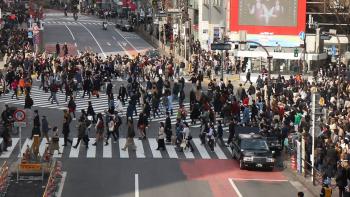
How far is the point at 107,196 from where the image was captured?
3017cm

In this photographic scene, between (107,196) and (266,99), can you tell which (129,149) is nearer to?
(107,196)

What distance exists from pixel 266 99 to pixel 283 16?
81.8 feet

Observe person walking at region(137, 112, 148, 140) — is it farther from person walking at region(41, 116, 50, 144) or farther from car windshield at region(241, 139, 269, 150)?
car windshield at region(241, 139, 269, 150)

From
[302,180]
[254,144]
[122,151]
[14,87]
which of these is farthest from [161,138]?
[14,87]

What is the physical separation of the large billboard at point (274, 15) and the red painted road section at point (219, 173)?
37.0 metres

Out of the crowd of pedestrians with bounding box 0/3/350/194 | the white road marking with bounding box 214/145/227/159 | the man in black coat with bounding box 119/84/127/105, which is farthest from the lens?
the man in black coat with bounding box 119/84/127/105

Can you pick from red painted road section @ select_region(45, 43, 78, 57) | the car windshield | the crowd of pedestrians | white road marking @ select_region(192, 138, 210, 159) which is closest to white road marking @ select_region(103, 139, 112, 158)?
the crowd of pedestrians

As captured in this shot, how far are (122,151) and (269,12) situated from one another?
36.9 m

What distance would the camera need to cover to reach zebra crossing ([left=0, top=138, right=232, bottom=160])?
37.4 metres

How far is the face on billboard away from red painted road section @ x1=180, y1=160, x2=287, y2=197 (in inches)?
1463

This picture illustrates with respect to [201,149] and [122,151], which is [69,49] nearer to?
[201,149]

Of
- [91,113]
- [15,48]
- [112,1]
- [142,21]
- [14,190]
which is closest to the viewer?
[14,190]

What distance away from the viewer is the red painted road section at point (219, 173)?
1278 inches

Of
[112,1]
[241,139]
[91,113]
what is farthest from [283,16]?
[112,1]
